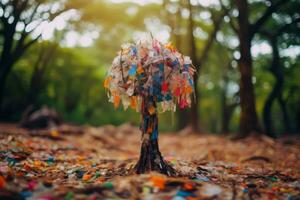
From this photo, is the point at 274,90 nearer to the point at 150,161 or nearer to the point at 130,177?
the point at 150,161

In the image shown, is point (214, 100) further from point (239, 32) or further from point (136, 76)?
point (136, 76)

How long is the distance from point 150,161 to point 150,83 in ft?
3.71

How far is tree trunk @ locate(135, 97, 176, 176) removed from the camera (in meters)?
5.20

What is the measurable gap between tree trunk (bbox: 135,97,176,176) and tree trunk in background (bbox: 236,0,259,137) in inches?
255

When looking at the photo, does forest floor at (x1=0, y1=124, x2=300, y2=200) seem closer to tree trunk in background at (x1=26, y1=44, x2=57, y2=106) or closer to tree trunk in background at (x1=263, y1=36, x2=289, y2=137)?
tree trunk in background at (x1=263, y1=36, x2=289, y2=137)

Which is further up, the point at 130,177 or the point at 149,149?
the point at 149,149

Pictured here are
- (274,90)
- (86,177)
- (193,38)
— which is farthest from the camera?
(274,90)

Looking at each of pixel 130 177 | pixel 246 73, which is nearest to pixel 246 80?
pixel 246 73

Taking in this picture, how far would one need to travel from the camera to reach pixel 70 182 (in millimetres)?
5039

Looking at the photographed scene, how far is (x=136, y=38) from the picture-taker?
1571 cm

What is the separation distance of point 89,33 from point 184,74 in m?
15.7

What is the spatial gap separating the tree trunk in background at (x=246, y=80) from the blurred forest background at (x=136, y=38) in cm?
3

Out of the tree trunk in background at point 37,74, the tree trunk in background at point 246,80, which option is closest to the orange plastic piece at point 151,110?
the tree trunk in background at point 246,80

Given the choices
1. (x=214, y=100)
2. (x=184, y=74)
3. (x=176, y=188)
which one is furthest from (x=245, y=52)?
(x=214, y=100)
